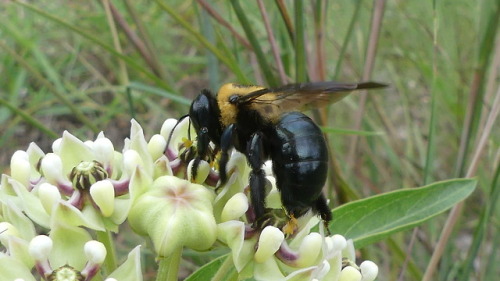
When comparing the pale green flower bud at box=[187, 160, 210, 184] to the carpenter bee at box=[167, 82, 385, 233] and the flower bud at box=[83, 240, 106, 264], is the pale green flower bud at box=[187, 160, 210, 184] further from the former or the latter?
the flower bud at box=[83, 240, 106, 264]

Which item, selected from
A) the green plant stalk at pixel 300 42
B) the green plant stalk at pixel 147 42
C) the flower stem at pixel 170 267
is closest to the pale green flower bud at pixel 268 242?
the flower stem at pixel 170 267

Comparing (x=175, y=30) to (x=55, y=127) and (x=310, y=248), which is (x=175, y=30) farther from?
(x=310, y=248)

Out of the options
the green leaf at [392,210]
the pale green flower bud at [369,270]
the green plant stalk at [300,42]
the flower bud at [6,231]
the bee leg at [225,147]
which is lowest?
the pale green flower bud at [369,270]

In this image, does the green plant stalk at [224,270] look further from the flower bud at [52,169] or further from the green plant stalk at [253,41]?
the green plant stalk at [253,41]

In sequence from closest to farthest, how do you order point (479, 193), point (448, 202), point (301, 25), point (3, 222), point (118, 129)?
point (3, 222) → point (448, 202) → point (301, 25) → point (479, 193) → point (118, 129)

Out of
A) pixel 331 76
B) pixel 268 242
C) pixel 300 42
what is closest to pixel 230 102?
pixel 268 242

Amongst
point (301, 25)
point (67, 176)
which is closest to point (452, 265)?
point (301, 25)
